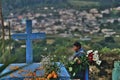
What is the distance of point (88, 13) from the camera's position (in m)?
62.3

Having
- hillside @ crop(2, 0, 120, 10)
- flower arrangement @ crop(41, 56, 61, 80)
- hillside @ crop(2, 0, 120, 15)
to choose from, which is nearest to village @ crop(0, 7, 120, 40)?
hillside @ crop(2, 0, 120, 15)

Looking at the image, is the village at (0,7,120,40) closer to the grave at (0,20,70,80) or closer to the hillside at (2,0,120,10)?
the hillside at (2,0,120,10)

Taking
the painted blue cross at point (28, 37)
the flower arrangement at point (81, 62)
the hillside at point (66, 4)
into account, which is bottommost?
the hillside at point (66, 4)

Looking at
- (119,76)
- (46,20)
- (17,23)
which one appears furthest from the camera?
(46,20)

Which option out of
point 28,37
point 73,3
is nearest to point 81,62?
point 28,37

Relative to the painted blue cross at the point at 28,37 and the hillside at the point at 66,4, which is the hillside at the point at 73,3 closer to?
the hillside at the point at 66,4

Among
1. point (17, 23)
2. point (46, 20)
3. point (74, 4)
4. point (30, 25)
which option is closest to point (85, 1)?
point (74, 4)

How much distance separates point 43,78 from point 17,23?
4632 centimetres

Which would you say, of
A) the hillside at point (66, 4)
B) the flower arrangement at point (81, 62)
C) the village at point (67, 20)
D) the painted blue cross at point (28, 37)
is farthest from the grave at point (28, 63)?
the village at point (67, 20)

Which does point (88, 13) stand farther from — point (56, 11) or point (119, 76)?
point (119, 76)

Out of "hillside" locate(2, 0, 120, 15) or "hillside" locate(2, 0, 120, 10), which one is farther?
"hillside" locate(2, 0, 120, 10)

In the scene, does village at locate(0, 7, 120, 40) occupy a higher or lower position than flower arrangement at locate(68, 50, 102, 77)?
lower

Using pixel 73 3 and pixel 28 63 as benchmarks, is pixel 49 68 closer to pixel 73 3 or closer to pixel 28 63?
pixel 28 63

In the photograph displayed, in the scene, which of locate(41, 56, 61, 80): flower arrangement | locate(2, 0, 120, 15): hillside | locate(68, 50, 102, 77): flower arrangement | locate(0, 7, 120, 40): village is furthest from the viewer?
locate(0, 7, 120, 40): village
